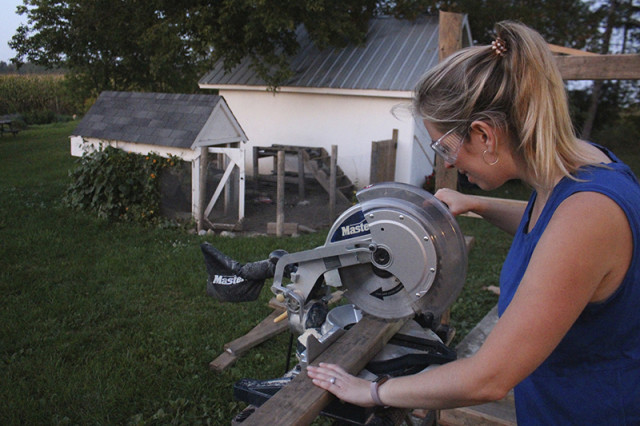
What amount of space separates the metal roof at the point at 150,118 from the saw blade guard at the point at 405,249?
6.15 m

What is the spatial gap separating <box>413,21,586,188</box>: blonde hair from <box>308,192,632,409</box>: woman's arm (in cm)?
14

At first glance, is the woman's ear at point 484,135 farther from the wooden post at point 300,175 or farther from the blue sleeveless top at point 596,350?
the wooden post at point 300,175

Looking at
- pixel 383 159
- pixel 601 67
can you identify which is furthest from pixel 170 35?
pixel 601 67

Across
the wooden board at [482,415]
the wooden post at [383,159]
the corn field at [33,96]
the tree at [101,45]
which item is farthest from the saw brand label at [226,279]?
the corn field at [33,96]

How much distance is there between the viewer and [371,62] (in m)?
11.1

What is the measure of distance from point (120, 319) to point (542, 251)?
421cm

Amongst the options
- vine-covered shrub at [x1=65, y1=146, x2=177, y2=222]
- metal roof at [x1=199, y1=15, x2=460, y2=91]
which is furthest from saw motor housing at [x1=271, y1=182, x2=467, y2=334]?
metal roof at [x1=199, y1=15, x2=460, y2=91]

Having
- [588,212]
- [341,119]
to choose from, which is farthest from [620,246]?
[341,119]

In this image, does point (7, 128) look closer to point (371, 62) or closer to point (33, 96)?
point (33, 96)

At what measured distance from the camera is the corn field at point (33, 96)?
2200 cm

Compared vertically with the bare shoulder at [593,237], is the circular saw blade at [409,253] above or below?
below

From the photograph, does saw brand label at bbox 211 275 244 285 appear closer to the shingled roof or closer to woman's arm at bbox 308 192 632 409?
woman's arm at bbox 308 192 632 409

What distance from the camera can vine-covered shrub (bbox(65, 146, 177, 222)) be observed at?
7730 millimetres

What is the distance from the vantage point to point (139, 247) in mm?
6598
